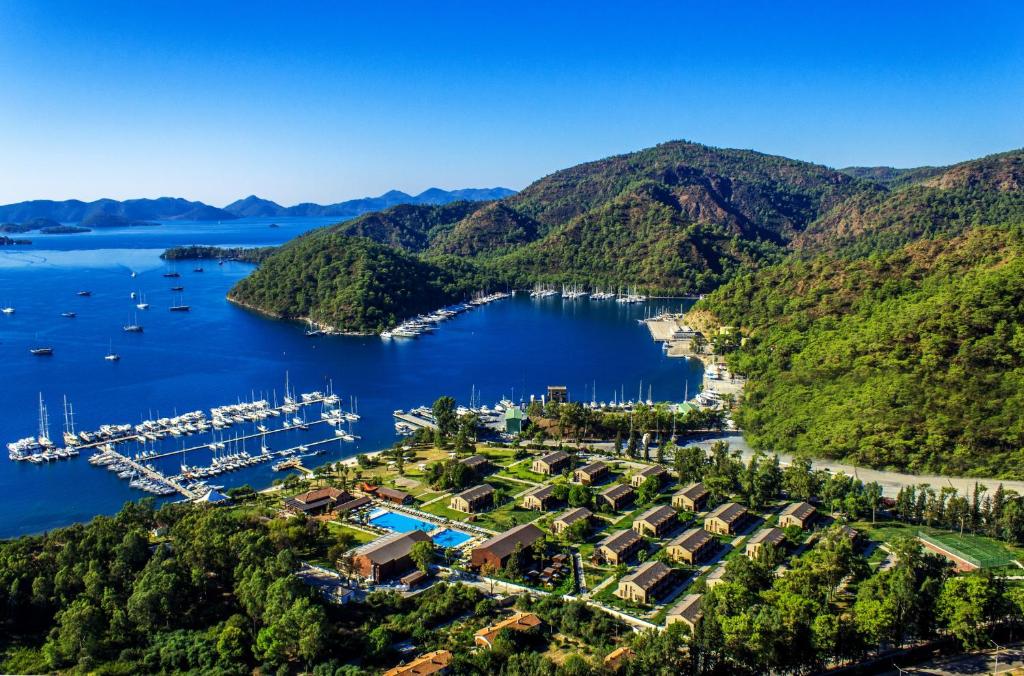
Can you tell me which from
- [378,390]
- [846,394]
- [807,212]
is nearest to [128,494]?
[378,390]

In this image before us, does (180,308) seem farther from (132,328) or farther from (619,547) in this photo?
(619,547)

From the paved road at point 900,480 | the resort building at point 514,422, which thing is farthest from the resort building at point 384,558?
the paved road at point 900,480

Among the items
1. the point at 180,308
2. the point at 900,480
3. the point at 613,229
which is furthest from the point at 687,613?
the point at 613,229

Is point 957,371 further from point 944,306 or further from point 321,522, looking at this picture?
point 321,522

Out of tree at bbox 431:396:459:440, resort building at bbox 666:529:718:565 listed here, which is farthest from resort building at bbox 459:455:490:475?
resort building at bbox 666:529:718:565

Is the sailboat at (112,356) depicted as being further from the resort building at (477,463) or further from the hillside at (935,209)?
the hillside at (935,209)
